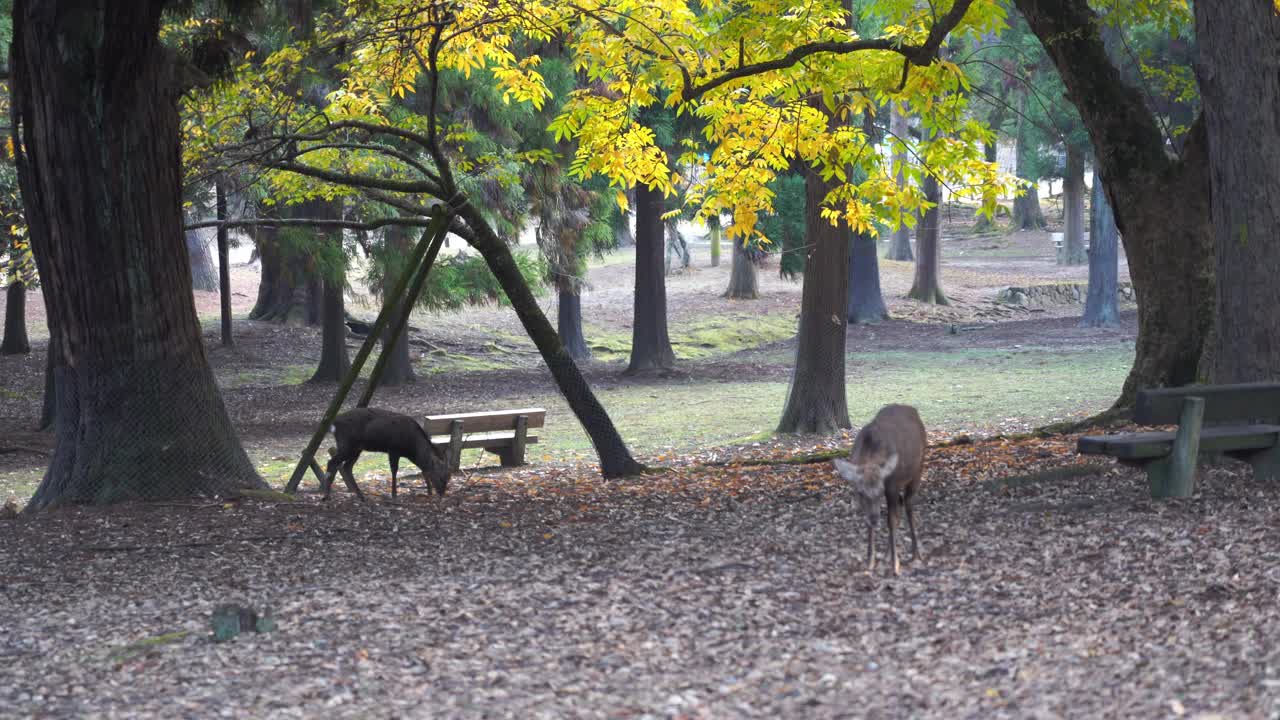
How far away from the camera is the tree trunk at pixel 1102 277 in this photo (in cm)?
3562

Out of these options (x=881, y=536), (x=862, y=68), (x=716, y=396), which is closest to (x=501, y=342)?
(x=716, y=396)

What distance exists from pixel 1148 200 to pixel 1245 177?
223 centimetres

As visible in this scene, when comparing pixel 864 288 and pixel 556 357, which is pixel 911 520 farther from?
pixel 864 288

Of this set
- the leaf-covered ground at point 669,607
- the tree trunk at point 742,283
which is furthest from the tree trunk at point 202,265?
the leaf-covered ground at point 669,607

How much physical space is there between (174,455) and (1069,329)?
2975cm

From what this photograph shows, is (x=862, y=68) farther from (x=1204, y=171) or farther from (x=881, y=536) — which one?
(x=881, y=536)

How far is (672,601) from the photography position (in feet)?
22.0

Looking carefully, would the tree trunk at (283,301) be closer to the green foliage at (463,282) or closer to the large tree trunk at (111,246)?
the green foliage at (463,282)

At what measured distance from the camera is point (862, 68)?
12.3m

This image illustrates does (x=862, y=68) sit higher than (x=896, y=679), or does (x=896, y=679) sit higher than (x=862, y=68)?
(x=862, y=68)

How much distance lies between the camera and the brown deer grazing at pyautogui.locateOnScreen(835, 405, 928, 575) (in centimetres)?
652

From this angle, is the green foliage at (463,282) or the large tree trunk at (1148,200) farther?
the green foliage at (463,282)

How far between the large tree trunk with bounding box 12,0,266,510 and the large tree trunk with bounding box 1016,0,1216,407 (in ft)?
24.0

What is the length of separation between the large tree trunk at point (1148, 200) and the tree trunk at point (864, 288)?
26459 millimetres
